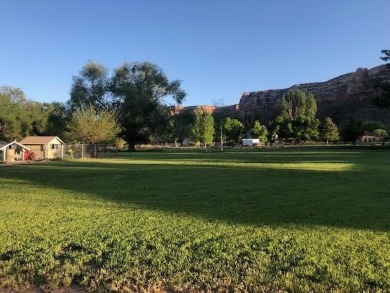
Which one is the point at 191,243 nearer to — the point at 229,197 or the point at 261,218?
the point at 261,218

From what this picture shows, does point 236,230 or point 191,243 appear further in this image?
point 236,230

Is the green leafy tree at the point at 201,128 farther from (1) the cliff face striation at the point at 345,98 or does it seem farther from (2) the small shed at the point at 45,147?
(1) the cliff face striation at the point at 345,98

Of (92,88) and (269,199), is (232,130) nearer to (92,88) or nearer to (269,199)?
(92,88)

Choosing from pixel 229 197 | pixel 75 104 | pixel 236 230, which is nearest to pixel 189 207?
pixel 229 197

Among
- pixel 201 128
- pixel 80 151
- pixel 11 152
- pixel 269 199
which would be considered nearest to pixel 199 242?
pixel 269 199

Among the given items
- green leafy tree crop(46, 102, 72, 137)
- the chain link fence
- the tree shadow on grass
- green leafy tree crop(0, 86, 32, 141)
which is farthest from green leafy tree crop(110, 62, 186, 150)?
the tree shadow on grass

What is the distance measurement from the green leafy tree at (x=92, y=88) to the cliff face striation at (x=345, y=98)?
75.4 meters

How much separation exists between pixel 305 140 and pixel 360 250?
95690mm

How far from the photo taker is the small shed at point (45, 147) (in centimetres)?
4541

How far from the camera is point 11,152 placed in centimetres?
4128

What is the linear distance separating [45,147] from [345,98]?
4722 inches

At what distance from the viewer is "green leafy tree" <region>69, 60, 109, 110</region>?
70.8 meters

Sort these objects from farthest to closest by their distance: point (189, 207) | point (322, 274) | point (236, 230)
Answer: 1. point (189, 207)
2. point (236, 230)
3. point (322, 274)

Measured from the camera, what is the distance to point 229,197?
37.4ft
